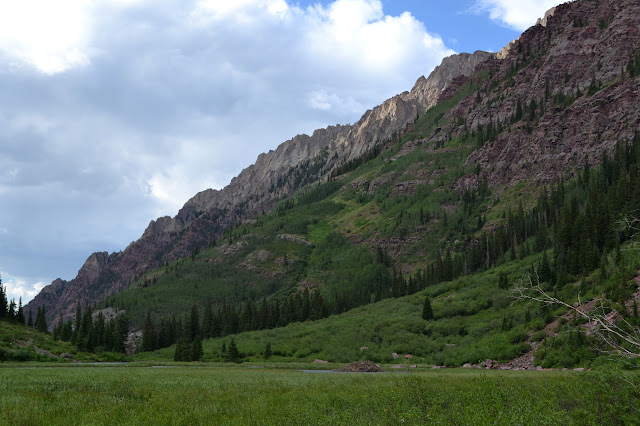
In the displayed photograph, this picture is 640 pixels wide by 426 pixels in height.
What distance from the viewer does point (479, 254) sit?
529 feet

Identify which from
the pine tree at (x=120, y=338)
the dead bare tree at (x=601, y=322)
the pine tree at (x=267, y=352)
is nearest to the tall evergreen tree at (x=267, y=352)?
the pine tree at (x=267, y=352)

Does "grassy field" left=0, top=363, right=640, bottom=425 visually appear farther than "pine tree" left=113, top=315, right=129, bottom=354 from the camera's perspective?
No

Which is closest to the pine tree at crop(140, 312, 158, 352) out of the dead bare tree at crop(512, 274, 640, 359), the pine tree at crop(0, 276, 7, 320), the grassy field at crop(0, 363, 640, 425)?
the pine tree at crop(0, 276, 7, 320)

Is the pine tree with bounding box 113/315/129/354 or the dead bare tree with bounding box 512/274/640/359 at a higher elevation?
the dead bare tree with bounding box 512/274/640/359

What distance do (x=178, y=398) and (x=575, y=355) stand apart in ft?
161

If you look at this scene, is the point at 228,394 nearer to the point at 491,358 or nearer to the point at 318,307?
the point at 491,358

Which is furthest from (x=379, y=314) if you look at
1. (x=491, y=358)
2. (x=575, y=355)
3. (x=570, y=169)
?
(x=570, y=169)

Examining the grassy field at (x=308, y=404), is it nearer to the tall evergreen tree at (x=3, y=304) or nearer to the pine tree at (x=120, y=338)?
the pine tree at (x=120, y=338)

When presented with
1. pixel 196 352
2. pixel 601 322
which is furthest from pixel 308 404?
pixel 196 352

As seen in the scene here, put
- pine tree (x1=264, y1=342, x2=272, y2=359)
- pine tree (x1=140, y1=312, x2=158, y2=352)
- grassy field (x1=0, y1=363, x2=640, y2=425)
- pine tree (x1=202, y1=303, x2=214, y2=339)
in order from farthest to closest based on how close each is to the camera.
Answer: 1. pine tree (x1=202, y1=303, x2=214, y2=339)
2. pine tree (x1=140, y1=312, x2=158, y2=352)
3. pine tree (x1=264, y1=342, x2=272, y2=359)
4. grassy field (x1=0, y1=363, x2=640, y2=425)

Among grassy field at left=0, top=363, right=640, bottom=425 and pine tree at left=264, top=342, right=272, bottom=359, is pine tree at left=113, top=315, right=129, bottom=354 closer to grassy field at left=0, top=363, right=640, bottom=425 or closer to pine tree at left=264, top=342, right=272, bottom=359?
pine tree at left=264, top=342, right=272, bottom=359

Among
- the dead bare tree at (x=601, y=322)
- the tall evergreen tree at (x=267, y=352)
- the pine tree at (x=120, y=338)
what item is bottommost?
the tall evergreen tree at (x=267, y=352)

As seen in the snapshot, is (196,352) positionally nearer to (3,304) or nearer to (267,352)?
(267,352)

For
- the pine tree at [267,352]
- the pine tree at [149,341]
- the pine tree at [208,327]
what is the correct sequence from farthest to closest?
1. the pine tree at [208,327]
2. the pine tree at [149,341]
3. the pine tree at [267,352]
